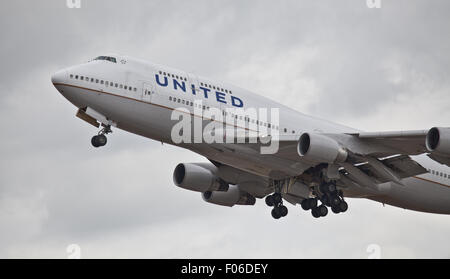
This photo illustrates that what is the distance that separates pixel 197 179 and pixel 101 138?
Result: 327 inches

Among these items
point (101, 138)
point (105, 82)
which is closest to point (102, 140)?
point (101, 138)

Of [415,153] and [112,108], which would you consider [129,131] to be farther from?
[415,153]

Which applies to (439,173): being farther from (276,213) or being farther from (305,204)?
(276,213)

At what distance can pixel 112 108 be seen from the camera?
40.7 metres

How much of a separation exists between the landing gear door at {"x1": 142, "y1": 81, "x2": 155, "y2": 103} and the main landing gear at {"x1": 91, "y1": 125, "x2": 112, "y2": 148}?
94.8 inches

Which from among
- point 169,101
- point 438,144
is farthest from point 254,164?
point 438,144

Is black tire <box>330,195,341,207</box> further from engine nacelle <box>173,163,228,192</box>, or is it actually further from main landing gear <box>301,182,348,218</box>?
engine nacelle <box>173,163,228,192</box>

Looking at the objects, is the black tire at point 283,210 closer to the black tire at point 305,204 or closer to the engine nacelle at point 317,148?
the black tire at point 305,204

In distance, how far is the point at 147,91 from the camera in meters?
41.0

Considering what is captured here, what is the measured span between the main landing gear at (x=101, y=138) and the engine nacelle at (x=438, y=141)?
1537 centimetres

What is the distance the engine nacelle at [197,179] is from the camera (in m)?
48.1

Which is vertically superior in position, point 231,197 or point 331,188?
point 231,197

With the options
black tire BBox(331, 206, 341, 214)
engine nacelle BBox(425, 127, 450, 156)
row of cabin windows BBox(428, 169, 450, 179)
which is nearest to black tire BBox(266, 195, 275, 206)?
black tire BBox(331, 206, 341, 214)

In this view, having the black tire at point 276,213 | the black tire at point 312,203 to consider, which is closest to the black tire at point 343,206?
the black tire at point 312,203
